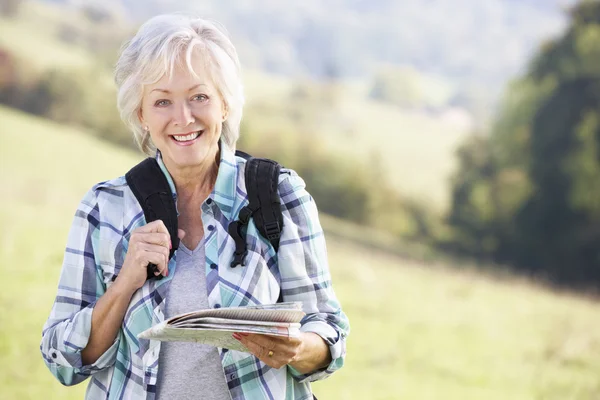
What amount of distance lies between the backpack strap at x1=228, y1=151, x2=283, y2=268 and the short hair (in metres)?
0.20

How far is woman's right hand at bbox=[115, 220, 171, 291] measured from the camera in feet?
5.70

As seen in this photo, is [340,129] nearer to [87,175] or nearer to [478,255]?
[478,255]

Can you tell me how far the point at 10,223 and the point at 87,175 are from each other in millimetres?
1494

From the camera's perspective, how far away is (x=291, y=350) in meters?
1.66

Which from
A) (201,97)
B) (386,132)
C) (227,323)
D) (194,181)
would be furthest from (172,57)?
(386,132)

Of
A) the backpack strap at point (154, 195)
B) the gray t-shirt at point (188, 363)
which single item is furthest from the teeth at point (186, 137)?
the gray t-shirt at point (188, 363)

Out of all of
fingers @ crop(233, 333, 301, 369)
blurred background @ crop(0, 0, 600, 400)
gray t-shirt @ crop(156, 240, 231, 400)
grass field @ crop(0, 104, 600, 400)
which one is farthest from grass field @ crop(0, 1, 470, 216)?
fingers @ crop(233, 333, 301, 369)

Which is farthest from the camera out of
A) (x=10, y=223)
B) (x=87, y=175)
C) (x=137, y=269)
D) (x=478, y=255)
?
(x=478, y=255)

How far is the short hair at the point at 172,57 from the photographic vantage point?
182 centimetres

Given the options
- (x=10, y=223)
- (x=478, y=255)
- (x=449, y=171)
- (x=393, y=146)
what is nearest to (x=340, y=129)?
(x=393, y=146)

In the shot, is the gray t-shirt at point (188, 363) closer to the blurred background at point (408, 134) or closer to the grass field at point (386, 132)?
the blurred background at point (408, 134)

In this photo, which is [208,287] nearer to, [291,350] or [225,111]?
[291,350]

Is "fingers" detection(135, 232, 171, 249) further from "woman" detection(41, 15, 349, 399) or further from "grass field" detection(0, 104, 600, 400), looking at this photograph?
"grass field" detection(0, 104, 600, 400)

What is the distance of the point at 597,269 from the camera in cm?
959
